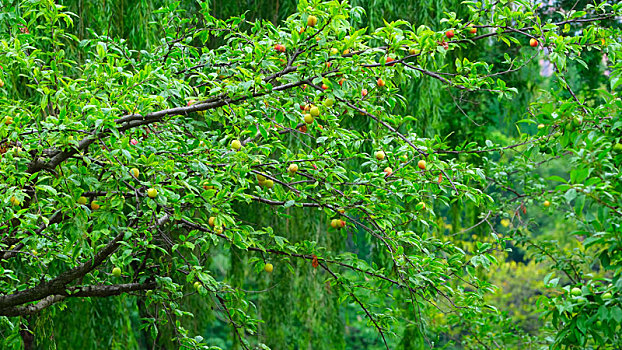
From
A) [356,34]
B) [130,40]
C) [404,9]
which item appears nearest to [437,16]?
[404,9]

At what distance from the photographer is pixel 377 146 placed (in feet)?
8.34

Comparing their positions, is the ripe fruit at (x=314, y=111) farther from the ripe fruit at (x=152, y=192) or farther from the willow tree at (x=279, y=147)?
the ripe fruit at (x=152, y=192)

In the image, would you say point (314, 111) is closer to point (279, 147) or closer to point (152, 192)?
point (279, 147)

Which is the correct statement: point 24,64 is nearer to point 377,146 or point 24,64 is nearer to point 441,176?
point 377,146

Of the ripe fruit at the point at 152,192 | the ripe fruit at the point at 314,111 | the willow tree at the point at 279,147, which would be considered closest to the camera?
the willow tree at the point at 279,147

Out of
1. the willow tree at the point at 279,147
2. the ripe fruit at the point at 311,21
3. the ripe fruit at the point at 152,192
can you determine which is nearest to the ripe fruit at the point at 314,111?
the willow tree at the point at 279,147

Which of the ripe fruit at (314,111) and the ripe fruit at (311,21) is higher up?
the ripe fruit at (311,21)

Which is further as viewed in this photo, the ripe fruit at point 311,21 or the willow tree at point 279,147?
the ripe fruit at point 311,21

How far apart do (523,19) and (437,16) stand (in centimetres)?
213

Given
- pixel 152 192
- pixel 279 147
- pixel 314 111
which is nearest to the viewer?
pixel 152 192

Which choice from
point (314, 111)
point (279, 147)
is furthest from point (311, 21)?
point (279, 147)

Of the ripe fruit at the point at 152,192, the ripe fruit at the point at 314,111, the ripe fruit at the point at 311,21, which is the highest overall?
the ripe fruit at the point at 311,21

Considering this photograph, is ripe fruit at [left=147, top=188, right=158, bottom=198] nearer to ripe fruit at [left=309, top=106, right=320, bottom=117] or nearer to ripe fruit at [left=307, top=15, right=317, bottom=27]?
ripe fruit at [left=309, top=106, right=320, bottom=117]

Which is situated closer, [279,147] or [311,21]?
[311,21]
